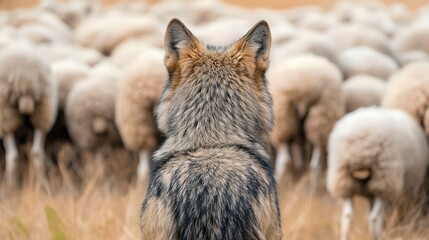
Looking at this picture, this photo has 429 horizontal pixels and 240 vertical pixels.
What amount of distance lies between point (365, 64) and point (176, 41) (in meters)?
6.91

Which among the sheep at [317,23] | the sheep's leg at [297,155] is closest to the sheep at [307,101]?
the sheep's leg at [297,155]

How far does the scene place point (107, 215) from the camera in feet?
20.8

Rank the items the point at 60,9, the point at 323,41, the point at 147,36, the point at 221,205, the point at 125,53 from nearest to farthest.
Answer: the point at 221,205 < the point at 323,41 < the point at 125,53 < the point at 147,36 < the point at 60,9

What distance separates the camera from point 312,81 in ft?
27.1

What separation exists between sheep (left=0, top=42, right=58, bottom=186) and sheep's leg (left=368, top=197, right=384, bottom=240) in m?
3.34

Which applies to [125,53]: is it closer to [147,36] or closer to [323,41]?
[147,36]

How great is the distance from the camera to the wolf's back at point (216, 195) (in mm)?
3357

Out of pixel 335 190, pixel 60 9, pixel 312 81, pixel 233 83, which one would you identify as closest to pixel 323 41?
pixel 312 81

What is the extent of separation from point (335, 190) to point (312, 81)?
1750mm

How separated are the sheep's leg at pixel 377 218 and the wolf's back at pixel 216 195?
3288 mm

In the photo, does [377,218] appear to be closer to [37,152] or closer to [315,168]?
[315,168]

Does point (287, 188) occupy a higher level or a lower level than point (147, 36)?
lower

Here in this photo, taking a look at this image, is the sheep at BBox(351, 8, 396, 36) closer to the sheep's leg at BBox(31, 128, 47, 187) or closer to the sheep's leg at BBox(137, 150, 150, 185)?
the sheep's leg at BBox(137, 150, 150, 185)

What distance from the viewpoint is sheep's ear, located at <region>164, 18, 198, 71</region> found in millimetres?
3748
